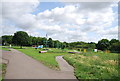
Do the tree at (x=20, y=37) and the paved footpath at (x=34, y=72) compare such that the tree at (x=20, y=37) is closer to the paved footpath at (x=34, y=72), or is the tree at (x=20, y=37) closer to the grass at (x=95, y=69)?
the grass at (x=95, y=69)

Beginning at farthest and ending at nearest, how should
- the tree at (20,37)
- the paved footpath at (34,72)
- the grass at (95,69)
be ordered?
the tree at (20,37) < the grass at (95,69) < the paved footpath at (34,72)

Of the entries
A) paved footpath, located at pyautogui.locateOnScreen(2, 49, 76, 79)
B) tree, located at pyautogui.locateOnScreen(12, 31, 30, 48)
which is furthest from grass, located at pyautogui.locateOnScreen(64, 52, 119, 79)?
tree, located at pyautogui.locateOnScreen(12, 31, 30, 48)

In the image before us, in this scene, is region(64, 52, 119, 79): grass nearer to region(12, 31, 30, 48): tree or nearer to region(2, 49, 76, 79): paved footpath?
region(2, 49, 76, 79): paved footpath

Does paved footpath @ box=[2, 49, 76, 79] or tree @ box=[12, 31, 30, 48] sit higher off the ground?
tree @ box=[12, 31, 30, 48]

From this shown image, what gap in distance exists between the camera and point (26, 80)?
7559 mm

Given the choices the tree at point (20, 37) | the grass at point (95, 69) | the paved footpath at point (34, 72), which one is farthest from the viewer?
the tree at point (20, 37)

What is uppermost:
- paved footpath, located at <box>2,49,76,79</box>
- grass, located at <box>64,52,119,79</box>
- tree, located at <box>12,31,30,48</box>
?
tree, located at <box>12,31,30,48</box>

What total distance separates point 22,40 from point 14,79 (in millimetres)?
49348

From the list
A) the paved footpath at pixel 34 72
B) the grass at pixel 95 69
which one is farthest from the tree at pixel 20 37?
the paved footpath at pixel 34 72

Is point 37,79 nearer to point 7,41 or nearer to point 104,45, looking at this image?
point 104,45

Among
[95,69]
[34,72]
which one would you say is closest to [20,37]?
[34,72]

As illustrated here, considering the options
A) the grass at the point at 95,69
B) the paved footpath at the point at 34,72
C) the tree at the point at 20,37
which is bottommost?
the grass at the point at 95,69

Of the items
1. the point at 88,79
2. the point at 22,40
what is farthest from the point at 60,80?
the point at 22,40

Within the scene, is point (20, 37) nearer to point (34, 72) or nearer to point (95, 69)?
point (34, 72)
